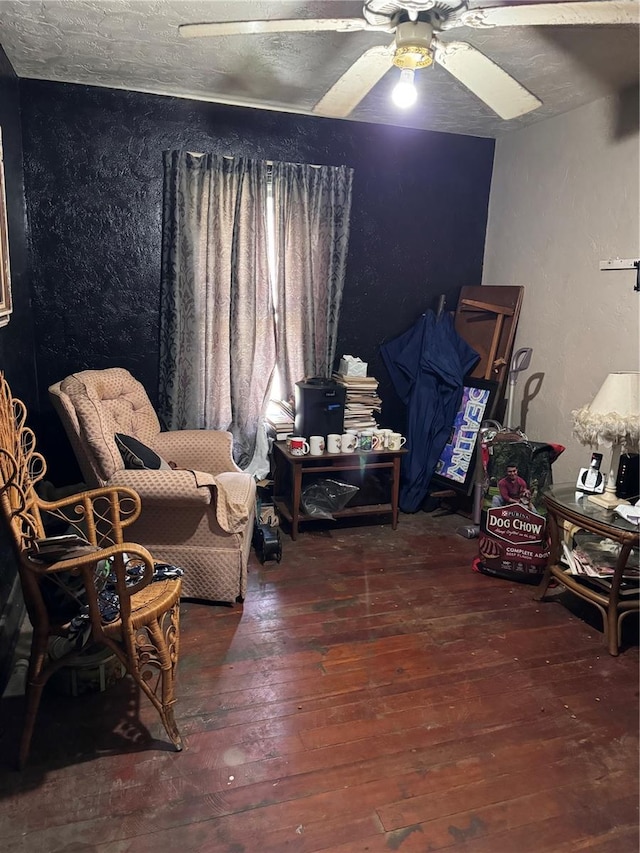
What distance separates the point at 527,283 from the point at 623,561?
201 cm

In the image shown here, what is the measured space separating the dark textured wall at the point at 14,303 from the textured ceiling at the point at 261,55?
8.9 inches

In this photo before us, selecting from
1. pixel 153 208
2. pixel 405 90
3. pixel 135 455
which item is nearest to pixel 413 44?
pixel 405 90

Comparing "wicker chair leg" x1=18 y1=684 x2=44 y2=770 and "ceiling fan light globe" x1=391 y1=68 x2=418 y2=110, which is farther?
"ceiling fan light globe" x1=391 y1=68 x2=418 y2=110

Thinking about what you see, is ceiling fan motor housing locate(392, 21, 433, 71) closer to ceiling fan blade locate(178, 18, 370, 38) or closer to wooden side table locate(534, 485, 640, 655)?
ceiling fan blade locate(178, 18, 370, 38)

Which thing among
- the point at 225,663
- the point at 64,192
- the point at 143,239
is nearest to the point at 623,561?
the point at 225,663

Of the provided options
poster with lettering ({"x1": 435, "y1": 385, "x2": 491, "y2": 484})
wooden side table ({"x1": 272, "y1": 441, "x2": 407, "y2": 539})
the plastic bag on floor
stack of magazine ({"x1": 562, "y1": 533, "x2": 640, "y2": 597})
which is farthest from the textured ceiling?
the plastic bag on floor

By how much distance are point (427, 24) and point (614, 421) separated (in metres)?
1.69

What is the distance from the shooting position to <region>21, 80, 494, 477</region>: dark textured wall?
3.23 meters

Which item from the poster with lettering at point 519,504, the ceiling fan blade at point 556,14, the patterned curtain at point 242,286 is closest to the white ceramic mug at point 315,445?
the patterned curtain at point 242,286

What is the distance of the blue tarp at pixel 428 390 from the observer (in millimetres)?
3846

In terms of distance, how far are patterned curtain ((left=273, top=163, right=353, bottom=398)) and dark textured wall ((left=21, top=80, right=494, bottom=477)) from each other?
5.7 inches

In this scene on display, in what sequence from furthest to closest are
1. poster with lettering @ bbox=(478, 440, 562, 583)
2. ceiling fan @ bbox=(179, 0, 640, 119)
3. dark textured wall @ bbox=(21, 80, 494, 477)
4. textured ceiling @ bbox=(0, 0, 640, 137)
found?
1. dark textured wall @ bbox=(21, 80, 494, 477)
2. poster with lettering @ bbox=(478, 440, 562, 583)
3. textured ceiling @ bbox=(0, 0, 640, 137)
4. ceiling fan @ bbox=(179, 0, 640, 119)

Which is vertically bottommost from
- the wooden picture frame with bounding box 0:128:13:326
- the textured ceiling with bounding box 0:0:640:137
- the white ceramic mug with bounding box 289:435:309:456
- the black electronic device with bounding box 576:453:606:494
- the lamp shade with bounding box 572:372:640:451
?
the white ceramic mug with bounding box 289:435:309:456

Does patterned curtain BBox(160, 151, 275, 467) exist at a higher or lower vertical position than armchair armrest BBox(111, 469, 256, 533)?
higher
